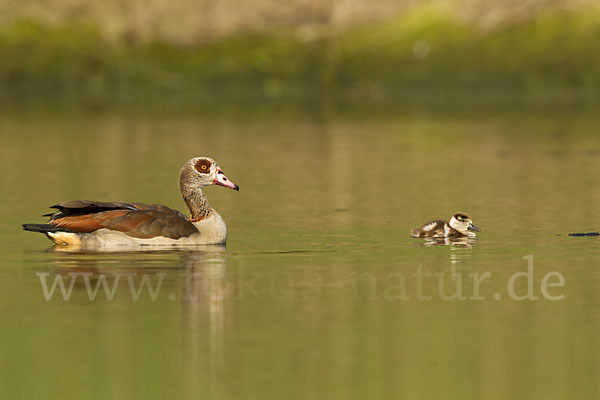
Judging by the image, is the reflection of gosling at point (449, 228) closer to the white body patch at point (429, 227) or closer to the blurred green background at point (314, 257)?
the white body patch at point (429, 227)

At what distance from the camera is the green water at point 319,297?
13438 millimetres

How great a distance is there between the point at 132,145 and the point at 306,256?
2870 centimetres

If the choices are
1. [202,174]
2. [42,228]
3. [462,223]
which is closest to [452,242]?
[462,223]

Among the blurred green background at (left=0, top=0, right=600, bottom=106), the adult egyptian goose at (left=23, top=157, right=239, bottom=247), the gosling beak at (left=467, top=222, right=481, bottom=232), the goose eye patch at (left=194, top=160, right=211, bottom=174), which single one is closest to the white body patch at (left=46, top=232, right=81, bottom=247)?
the adult egyptian goose at (left=23, top=157, right=239, bottom=247)

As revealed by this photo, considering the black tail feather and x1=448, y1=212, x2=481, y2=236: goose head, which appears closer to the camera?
the black tail feather

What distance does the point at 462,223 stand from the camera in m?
23.3

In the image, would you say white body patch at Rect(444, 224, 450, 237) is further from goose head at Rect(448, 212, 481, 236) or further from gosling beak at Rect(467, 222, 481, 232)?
gosling beak at Rect(467, 222, 481, 232)

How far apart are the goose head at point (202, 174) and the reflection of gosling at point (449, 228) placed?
10.6 feet

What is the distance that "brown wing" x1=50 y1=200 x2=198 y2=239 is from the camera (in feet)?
69.6

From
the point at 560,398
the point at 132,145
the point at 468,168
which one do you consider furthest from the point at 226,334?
the point at 132,145

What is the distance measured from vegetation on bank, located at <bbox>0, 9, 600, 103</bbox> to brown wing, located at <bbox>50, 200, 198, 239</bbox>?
8954 centimetres

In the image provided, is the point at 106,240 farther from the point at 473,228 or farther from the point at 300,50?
the point at 300,50

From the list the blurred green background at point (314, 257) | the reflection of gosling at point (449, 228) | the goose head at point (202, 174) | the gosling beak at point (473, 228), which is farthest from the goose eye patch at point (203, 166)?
the gosling beak at point (473, 228)

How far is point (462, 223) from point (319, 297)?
21.1 ft
